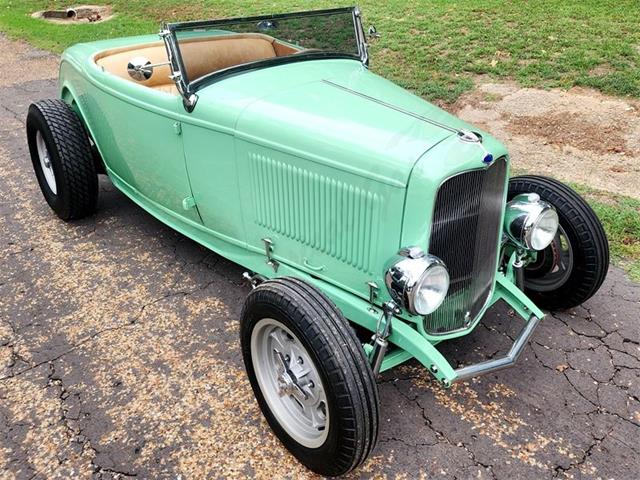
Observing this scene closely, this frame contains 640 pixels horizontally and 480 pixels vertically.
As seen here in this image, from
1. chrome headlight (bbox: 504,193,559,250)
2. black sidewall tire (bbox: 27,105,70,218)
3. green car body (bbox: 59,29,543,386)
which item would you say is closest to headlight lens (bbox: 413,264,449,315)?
green car body (bbox: 59,29,543,386)

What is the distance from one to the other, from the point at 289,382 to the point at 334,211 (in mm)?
774

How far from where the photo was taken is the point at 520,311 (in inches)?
108

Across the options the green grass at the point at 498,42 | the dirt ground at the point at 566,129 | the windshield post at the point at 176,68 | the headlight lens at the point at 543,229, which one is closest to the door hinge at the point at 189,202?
the windshield post at the point at 176,68

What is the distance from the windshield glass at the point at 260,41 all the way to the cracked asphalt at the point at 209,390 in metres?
1.34

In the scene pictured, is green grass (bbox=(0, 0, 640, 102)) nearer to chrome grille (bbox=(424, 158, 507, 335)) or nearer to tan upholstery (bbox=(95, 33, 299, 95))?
tan upholstery (bbox=(95, 33, 299, 95))

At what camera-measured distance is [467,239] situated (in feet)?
8.09

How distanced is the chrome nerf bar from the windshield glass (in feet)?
6.32

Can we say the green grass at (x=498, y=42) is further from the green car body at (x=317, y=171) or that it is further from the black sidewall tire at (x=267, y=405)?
the black sidewall tire at (x=267, y=405)

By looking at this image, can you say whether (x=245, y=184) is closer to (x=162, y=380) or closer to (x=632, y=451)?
(x=162, y=380)

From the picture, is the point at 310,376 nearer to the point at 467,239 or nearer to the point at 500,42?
the point at 467,239

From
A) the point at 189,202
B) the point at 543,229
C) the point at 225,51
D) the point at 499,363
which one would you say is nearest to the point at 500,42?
the point at 225,51

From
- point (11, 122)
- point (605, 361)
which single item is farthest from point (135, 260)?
point (11, 122)

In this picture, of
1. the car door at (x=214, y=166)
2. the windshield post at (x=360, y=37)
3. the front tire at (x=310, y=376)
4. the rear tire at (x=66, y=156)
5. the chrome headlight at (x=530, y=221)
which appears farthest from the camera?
the rear tire at (x=66, y=156)

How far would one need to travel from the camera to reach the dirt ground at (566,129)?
4.91 metres
